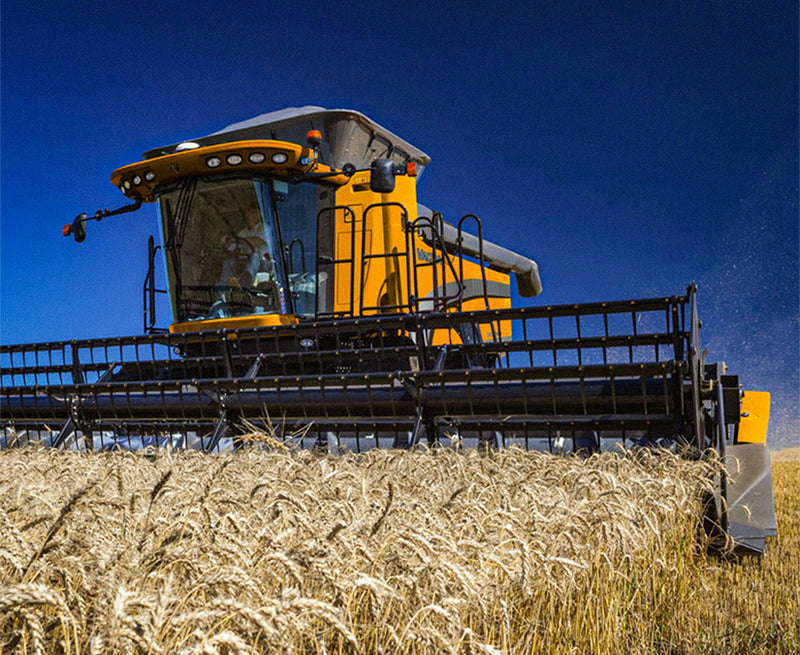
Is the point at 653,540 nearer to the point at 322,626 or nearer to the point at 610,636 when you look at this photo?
the point at 610,636

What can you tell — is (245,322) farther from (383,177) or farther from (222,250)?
(383,177)

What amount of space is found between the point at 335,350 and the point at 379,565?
4.14 metres

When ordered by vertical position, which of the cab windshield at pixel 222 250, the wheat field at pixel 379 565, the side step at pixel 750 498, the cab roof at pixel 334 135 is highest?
the cab roof at pixel 334 135

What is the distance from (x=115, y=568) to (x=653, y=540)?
6.38 ft

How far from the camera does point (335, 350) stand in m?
5.57

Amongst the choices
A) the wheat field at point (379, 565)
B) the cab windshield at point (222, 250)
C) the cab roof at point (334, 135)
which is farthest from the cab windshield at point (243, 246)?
the wheat field at point (379, 565)

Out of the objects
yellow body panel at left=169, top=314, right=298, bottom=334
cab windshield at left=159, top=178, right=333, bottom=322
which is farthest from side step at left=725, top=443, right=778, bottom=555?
cab windshield at left=159, top=178, right=333, bottom=322

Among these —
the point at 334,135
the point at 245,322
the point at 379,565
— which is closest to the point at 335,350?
the point at 245,322

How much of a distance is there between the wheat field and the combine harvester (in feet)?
2.77

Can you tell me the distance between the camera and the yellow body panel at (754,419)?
14.2 ft

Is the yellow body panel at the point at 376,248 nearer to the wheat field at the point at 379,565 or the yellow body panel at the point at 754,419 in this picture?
the yellow body panel at the point at 754,419

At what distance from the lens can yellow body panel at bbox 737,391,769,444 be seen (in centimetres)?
433

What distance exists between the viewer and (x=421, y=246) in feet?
24.8

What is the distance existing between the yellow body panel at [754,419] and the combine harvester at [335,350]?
0.05 feet
